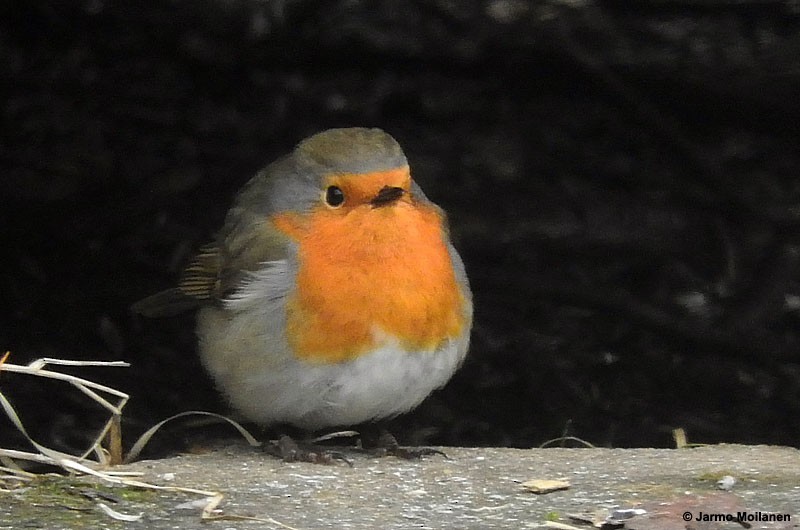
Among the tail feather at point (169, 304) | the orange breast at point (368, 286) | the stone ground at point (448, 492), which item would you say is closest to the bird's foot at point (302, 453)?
the stone ground at point (448, 492)

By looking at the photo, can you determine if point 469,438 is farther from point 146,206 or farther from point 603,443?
point 146,206

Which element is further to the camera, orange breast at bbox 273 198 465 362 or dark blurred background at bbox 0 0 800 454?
dark blurred background at bbox 0 0 800 454

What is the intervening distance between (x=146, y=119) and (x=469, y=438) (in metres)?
1.82

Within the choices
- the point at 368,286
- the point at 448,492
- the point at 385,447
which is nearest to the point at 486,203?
the point at 385,447

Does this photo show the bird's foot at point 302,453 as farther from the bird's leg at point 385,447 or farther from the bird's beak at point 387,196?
the bird's beak at point 387,196

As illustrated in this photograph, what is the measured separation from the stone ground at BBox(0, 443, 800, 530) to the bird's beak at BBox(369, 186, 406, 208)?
2.32 feet

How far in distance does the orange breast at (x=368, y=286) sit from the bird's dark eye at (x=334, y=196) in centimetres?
3

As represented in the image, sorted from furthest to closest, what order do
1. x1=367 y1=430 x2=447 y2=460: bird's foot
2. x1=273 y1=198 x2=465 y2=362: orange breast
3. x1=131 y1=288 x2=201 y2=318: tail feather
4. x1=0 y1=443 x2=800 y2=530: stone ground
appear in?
x1=131 y1=288 x2=201 y2=318: tail feather, x1=367 y1=430 x2=447 y2=460: bird's foot, x1=273 y1=198 x2=465 y2=362: orange breast, x1=0 y1=443 x2=800 y2=530: stone ground

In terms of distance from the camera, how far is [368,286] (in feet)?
11.3

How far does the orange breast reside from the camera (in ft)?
11.3

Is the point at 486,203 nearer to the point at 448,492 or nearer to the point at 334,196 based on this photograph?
the point at 334,196

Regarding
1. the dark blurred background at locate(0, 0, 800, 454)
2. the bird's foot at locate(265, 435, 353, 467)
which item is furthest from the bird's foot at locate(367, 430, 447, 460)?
the dark blurred background at locate(0, 0, 800, 454)

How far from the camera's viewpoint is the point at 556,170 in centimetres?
526

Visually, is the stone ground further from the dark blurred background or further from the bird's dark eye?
the dark blurred background
